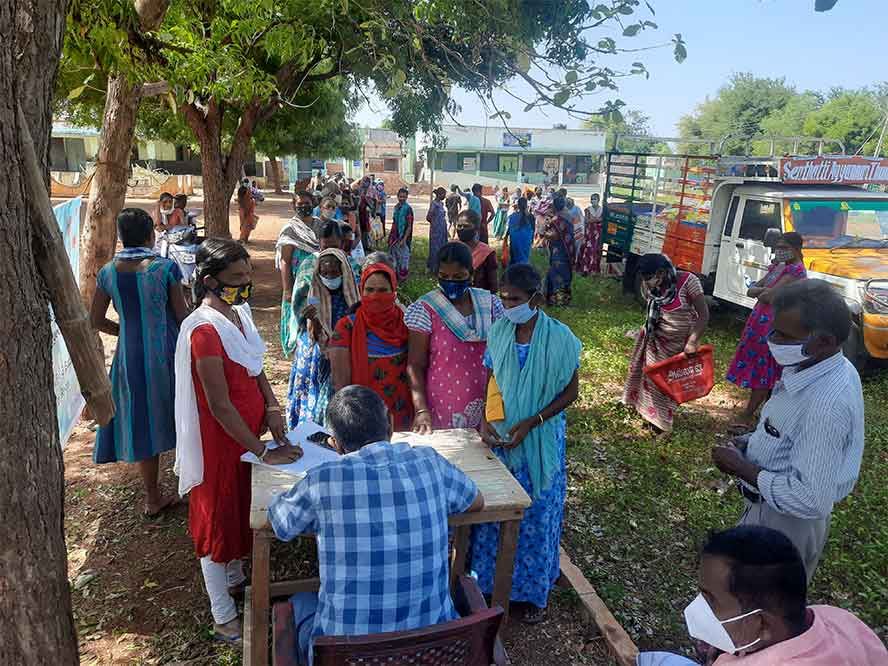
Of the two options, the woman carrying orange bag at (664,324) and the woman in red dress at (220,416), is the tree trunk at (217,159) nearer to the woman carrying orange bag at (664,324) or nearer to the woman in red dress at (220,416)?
the woman carrying orange bag at (664,324)

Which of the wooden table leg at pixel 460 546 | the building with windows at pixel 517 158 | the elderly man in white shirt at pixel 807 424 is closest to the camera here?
the elderly man in white shirt at pixel 807 424

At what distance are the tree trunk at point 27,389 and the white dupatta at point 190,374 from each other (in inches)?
33.5

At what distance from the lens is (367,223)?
1260cm

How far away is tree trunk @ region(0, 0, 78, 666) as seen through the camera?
1552mm

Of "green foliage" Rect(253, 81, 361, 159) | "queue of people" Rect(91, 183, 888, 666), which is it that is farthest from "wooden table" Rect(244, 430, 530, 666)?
"green foliage" Rect(253, 81, 361, 159)

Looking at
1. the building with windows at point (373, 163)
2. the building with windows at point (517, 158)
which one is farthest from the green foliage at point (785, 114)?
the building with windows at point (373, 163)

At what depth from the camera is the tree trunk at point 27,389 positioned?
1552 millimetres

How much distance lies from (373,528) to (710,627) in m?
0.93

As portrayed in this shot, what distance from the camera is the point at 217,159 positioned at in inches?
360

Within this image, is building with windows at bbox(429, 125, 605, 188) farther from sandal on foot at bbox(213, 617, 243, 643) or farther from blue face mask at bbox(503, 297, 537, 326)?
sandal on foot at bbox(213, 617, 243, 643)

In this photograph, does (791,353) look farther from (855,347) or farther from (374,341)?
(855,347)

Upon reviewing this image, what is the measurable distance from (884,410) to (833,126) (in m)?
35.5

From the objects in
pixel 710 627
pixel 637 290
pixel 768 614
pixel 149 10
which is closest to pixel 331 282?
pixel 149 10

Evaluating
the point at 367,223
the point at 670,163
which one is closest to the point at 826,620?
the point at 670,163
